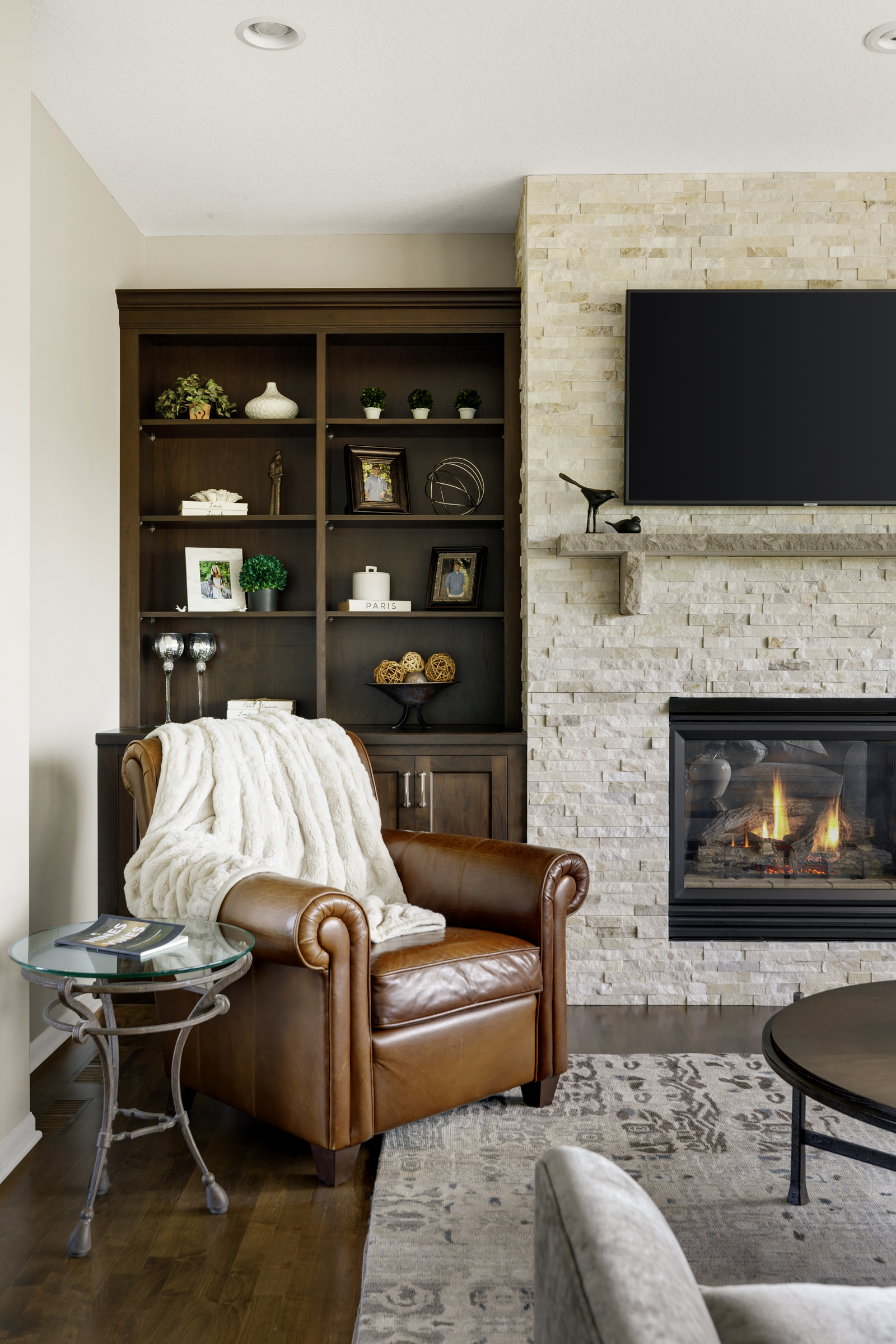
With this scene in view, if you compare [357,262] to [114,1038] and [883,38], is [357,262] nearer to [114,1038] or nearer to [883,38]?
[883,38]

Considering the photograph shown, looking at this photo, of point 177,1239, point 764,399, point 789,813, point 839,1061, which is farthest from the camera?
point 789,813

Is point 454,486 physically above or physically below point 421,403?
below

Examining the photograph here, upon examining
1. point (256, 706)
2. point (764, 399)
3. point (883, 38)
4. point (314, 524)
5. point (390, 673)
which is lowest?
point (256, 706)

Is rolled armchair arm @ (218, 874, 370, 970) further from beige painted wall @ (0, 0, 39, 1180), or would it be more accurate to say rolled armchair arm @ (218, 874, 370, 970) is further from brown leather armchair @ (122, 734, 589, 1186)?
beige painted wall @ (0, 0, 39, 1180)

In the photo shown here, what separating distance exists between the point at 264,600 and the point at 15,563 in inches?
57.9

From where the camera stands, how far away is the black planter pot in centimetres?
368

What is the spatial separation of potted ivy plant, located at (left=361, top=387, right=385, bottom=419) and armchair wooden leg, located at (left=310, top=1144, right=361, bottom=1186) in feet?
8.27

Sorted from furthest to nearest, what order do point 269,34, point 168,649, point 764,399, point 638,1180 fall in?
point 168,649 → point 764,399 → point 269,34 → point 638,1180

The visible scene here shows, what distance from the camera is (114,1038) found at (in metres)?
2.07

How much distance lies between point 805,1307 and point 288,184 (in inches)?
140

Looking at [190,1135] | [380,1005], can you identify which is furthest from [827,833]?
[190,1135]

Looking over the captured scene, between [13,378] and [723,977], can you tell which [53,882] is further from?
[723,977]

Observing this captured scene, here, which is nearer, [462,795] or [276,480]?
[462,795]

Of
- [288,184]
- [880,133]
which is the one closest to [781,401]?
[880,133]
